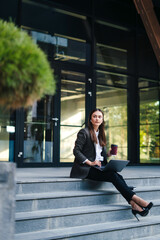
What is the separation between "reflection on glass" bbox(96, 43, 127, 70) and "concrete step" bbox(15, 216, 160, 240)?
439 cm

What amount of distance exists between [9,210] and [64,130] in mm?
4784

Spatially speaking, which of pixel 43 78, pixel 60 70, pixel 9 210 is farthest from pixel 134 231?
pixel 60 70

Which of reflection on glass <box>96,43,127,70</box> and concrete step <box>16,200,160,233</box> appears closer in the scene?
concrete step <box>16,200,160,233</box>

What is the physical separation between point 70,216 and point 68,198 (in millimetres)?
273

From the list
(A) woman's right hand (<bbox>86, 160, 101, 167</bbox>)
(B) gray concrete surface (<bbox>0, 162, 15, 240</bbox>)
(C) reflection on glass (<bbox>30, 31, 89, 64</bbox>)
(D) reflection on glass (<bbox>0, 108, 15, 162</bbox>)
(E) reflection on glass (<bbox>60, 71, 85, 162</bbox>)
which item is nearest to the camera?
(B) gray concrete surface (<bbox>0, 162, 15, 240</bbox>)

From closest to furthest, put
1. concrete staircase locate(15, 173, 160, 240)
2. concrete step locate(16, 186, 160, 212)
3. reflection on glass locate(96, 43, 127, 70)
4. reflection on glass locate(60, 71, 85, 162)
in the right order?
1. concrete staircase locate(15, 173, 160, 240)
2. concrete step locate(16, 186, 160, 212)
3. reflection on glass locate(60, 71, 85, 162)
4. reflection on glass locate(96, 43, 127, 70)

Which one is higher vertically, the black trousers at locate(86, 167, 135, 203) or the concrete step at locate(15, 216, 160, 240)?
the black trousers at locate(86, 167, 135, 203)

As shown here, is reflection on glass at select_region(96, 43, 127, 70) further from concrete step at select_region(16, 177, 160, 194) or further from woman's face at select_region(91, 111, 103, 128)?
concrete step at select_region(16, 177, 160, 194)

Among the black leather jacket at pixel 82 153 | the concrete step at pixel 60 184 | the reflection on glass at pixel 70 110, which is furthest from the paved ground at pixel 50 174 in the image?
the reflection on glass at pixel 70 110

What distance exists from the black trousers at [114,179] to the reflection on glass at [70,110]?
282 cm

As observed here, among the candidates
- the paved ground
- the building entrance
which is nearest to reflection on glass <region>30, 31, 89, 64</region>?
the building entrance

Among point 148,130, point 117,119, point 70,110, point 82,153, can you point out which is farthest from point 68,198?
point 148,130

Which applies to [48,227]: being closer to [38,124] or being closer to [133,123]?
[38,124]

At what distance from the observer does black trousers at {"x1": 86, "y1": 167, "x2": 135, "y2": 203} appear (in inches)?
144
